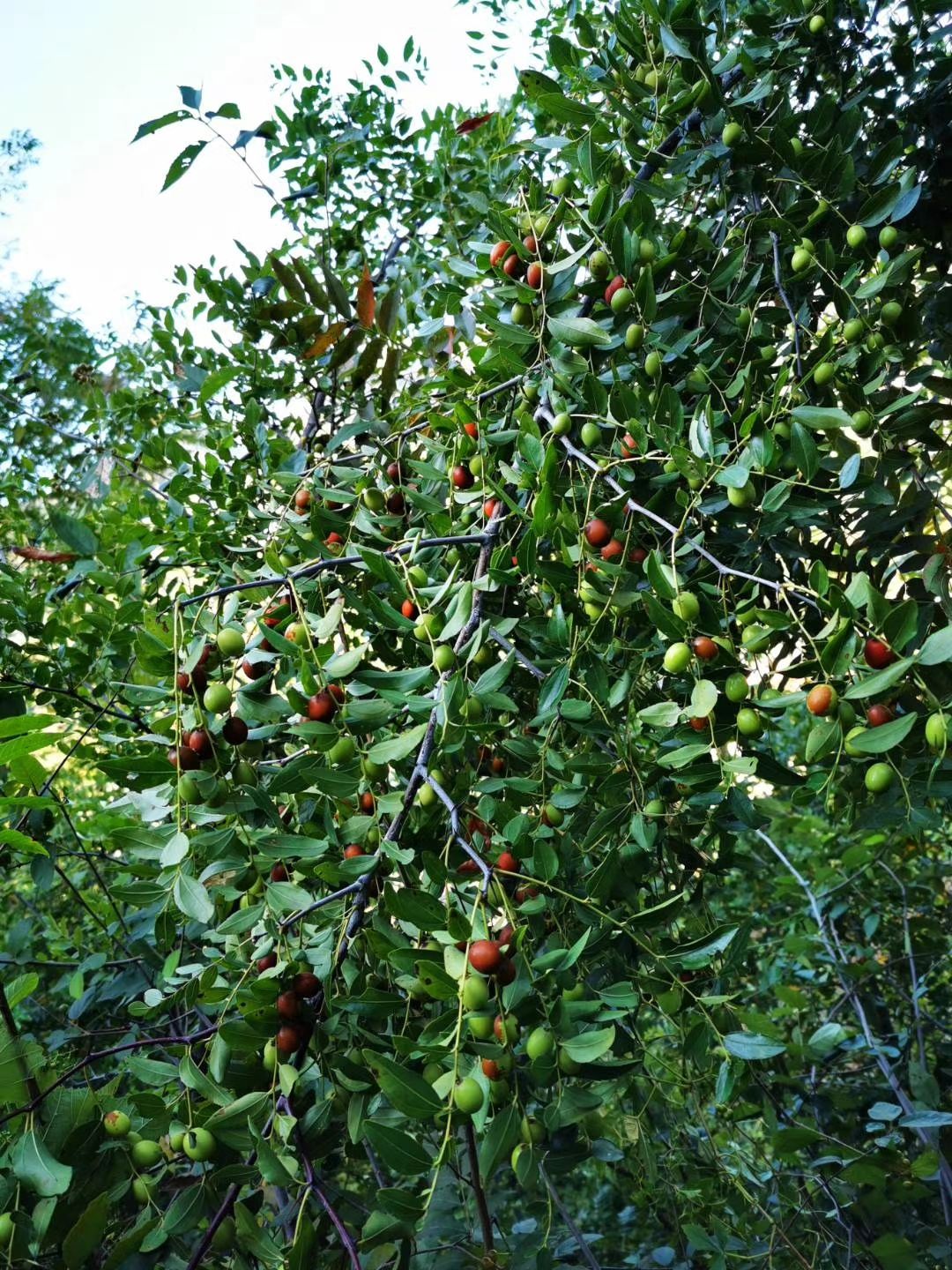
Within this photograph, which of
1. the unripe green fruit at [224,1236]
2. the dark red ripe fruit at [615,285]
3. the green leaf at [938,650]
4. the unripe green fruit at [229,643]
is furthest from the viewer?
the dark red ripe fruit at [615,285]

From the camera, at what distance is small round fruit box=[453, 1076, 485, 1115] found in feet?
2.15

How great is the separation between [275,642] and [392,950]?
26 centimetres

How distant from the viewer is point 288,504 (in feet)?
3.49

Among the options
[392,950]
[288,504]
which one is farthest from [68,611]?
[392,950]

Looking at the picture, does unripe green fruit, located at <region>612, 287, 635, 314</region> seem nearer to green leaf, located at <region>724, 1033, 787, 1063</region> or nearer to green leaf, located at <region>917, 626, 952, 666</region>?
green leaf, located at <region>917, 626, 952, 666</region>

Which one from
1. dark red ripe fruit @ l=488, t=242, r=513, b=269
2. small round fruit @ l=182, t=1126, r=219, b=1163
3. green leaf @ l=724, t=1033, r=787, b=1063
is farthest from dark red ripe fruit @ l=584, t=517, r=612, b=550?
small round fruit @ l=182, t=1126, r=219, b=1163

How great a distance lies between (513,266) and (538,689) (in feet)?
1.49

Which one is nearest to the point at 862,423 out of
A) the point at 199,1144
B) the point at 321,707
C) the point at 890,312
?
the point at 890,312

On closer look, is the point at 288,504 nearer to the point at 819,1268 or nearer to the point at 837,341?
the point at 837,341

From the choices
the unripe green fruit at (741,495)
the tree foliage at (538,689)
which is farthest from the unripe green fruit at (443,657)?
the unripe green fruit at (741,495)

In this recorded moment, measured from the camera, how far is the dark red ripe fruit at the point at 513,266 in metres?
1.00

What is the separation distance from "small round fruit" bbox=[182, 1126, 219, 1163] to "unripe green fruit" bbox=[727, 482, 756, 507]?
0.65 meters

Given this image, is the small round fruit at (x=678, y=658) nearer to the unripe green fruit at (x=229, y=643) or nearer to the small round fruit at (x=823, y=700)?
the small round fruit at (x=823, y=700)

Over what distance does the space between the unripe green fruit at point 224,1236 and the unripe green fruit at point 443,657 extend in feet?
1.51
